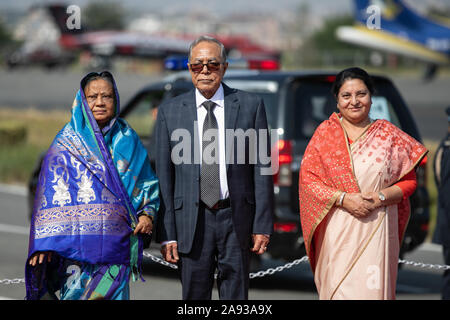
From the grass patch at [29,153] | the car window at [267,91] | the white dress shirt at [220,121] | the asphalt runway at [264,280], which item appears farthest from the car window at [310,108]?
the grass patch at [29,153]

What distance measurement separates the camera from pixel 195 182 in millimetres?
5355

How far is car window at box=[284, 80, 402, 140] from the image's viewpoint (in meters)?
8.45

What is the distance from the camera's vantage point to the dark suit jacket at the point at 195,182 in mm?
5348

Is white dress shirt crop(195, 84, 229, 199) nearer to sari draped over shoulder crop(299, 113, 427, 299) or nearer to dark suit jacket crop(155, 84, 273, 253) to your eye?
dark suit jacket crop(155, 84, 273, 253)

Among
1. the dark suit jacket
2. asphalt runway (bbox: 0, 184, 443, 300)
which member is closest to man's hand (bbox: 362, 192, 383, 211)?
the dark suit jacket

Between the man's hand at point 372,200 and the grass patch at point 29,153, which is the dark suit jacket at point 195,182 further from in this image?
the grass patch at point 29,153

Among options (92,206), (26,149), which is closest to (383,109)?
(92,206)

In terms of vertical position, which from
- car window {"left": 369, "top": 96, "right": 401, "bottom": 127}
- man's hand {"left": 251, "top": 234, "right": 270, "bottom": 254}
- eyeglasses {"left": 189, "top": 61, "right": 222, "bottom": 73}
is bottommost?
man's hand {"left": 251, "top": 234, "right": 270, "bottom": 254}

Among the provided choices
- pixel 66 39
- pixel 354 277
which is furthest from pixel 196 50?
pixel 66 39

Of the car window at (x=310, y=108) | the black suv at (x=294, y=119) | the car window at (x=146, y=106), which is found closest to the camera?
the black suv at (x=294, y=119)

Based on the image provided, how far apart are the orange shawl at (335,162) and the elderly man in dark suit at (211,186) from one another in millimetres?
Answer: 273

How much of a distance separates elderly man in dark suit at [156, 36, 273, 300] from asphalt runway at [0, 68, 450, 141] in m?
20.8

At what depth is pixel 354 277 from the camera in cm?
539
